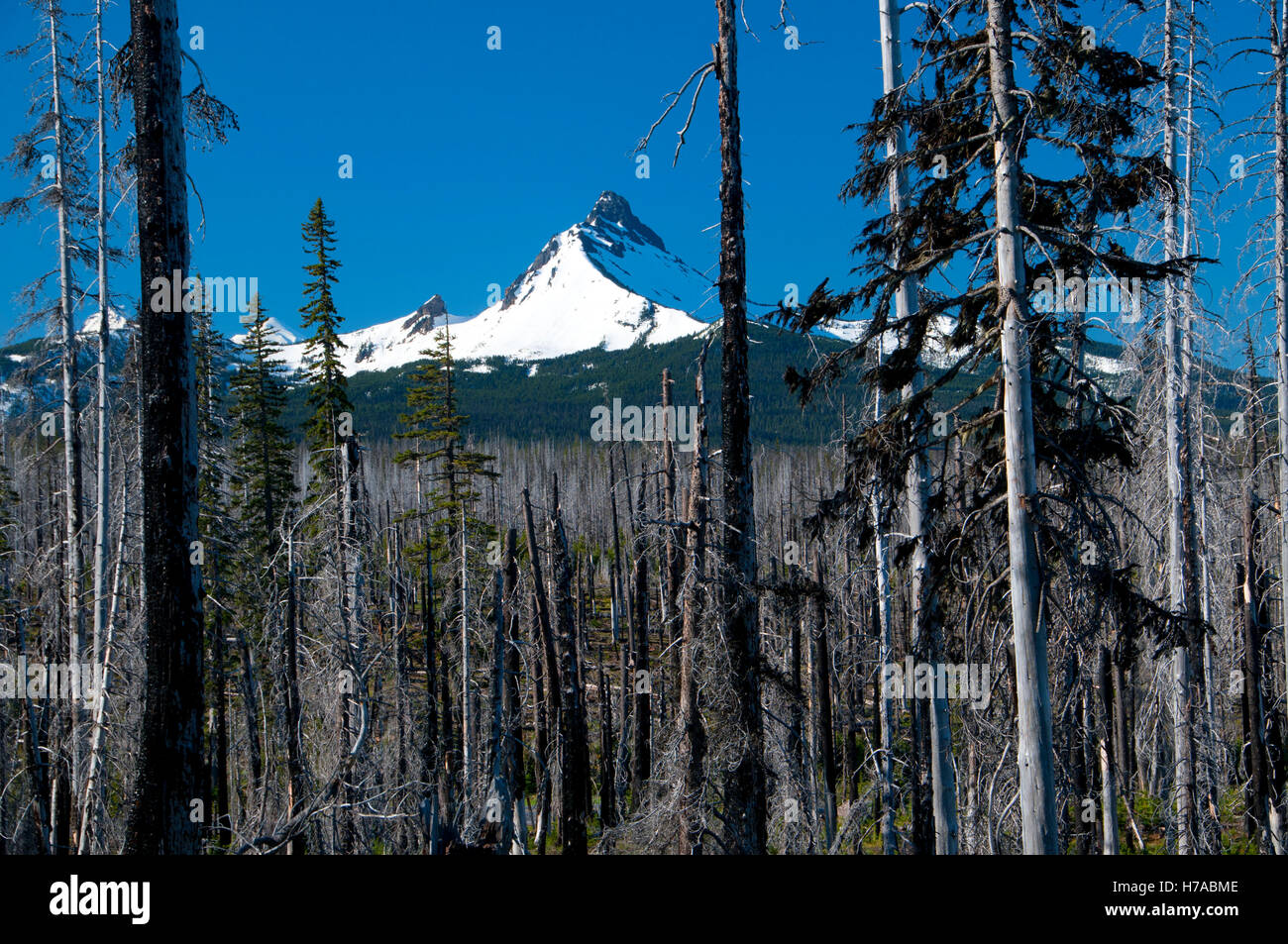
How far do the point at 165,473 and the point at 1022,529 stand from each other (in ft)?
25.4

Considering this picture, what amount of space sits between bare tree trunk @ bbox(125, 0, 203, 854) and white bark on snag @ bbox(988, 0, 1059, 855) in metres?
7.33

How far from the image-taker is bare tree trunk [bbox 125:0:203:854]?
7.06 m

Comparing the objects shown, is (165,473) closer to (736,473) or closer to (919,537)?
(736,473)

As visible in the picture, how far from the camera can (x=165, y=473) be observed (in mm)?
7250

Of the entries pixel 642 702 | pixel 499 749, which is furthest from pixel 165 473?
pixel 642 702

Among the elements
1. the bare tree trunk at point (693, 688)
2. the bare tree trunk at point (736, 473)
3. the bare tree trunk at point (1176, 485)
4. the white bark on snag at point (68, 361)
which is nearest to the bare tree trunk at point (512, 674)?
the bare tree trunk at point (693, 688)

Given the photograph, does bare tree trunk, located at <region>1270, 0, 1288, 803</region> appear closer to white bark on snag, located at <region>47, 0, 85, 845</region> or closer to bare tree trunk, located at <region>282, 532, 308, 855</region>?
bare tree trunk, located at <region>282, 532, 308, 855</region>

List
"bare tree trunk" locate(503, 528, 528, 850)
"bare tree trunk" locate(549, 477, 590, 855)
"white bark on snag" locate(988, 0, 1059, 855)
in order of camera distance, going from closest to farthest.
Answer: "white bark on snag" locate(988, 0, 1059, 855) → "bare tree trunk" locate(549, 477, 590, 855) → "bare tree trunk" locate(503, 528, 528, 850)

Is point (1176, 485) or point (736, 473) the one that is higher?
point (736, 473)

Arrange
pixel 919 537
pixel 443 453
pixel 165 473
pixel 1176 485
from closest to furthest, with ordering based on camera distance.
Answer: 1. pixel 165 473
2. pixel 919 537
3. pixel 1176 485
4. pixel 443 453

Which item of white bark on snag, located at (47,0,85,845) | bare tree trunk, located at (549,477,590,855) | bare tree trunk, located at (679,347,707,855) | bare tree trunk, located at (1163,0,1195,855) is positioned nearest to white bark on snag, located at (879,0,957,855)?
bare tree trunk, located at (679,347,707,855)

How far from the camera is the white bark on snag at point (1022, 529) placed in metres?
6.78
